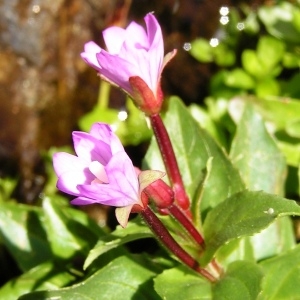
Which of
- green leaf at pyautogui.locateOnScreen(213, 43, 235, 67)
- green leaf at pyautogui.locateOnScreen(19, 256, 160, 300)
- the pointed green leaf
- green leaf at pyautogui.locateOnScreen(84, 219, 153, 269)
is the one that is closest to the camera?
green leaf at pyautogui.locateOnScreen(84, 219, 153, 269)

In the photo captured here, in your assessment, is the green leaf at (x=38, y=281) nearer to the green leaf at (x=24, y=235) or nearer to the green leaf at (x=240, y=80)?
the green leaf at (x=24, y=235)

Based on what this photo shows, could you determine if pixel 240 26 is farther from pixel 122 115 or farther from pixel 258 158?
pixel 258 158

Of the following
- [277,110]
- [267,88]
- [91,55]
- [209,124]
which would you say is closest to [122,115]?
[209,124]

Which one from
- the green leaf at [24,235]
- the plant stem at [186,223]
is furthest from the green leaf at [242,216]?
the green leaf at [24,235]

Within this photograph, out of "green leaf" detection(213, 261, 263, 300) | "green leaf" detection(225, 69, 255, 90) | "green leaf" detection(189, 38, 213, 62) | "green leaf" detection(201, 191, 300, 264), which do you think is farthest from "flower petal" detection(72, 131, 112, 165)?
"green leaf" detection(189, 38, 213, 62)

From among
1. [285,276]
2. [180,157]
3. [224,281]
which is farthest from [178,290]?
[180,157]

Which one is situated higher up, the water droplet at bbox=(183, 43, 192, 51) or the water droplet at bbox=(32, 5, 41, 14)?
the water droplet at bbox=(32, 5, 41, 14)

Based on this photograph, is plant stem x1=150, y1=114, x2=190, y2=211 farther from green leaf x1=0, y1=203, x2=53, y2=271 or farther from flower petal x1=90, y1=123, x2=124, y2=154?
green leaf x1=0, y1=203, x2=53, y2=271
